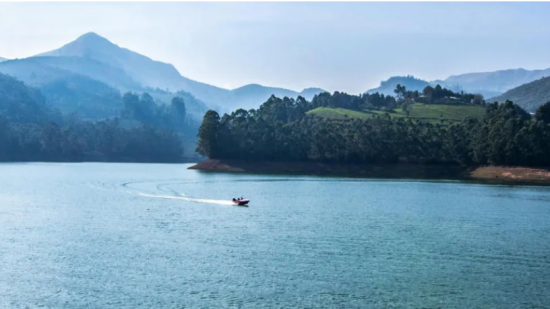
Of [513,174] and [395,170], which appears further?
[395,170]

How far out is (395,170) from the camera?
5305 inches

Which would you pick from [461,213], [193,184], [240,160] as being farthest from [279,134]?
[461,213]

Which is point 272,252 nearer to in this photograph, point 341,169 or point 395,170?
point 395,170

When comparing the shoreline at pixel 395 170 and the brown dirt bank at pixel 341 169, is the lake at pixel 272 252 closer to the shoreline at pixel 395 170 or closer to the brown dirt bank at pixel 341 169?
the shoreline at pixel 395 170

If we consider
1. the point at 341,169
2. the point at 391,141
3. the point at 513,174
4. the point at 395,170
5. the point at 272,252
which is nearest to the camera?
the point at 272,252

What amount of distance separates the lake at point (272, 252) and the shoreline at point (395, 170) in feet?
141

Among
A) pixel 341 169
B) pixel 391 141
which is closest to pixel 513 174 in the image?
pixel 391 141

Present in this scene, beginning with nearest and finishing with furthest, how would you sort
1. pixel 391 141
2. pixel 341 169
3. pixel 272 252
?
1. pixel 272 252
2. pixel 341 169
3. pixel 391 141

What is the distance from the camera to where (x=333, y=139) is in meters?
146

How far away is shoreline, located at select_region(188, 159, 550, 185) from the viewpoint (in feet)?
384

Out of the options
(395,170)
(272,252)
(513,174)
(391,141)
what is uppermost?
(391,141)

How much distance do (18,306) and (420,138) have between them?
398 ft

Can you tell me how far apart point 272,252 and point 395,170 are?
317 feet

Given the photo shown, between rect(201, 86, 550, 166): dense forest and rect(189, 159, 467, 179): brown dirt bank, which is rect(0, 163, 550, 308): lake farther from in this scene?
rect(189, 159, 467, 179): brown dirt bank
